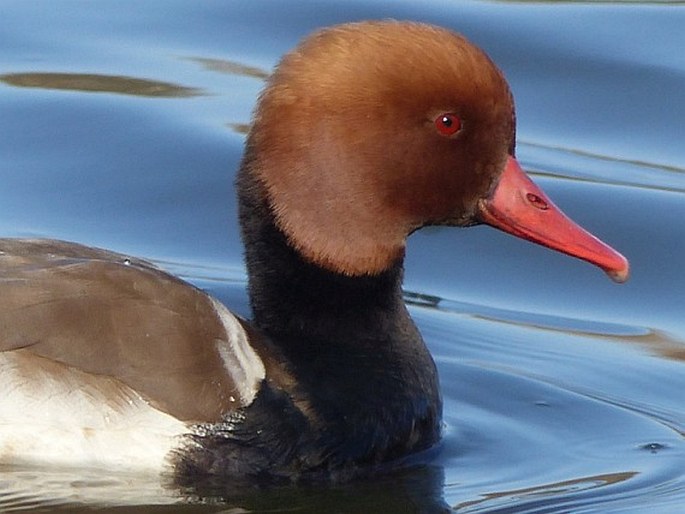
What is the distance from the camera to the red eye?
5876mm

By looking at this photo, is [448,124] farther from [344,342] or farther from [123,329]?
[123,329]

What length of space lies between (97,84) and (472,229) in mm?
2315

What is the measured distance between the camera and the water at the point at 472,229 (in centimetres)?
597

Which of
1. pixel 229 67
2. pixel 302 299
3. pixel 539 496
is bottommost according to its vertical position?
pixel 539 496

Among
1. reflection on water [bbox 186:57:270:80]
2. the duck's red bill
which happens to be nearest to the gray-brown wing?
the duck's red bill

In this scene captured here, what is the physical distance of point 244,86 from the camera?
970 cm

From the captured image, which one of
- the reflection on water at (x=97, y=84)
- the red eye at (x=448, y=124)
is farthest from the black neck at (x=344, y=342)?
the reflection on water at (x=97, y=84)

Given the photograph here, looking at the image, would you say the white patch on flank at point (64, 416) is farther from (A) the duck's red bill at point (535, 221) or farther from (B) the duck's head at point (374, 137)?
(A) the duck's red bill at point (535, 221)

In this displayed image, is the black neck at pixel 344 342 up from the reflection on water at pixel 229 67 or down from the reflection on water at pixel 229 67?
down

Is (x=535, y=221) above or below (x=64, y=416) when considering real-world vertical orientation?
above

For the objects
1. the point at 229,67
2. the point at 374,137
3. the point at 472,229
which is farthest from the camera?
the point at 229,67

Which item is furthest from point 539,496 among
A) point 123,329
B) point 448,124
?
point 123,329

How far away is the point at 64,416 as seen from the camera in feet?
17.8

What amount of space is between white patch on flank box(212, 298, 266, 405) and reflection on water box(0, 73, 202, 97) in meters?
3.95
